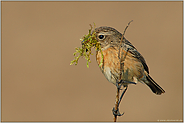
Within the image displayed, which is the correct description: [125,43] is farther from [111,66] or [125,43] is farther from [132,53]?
[111,66]

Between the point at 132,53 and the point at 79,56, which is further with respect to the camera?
the point at 132,53

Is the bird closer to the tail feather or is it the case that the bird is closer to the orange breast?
the orange breast

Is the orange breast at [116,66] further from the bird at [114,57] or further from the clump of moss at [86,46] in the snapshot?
the clump of moss at [86,46]

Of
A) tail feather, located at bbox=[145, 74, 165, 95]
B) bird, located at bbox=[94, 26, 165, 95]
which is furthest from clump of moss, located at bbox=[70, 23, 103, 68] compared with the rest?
tail feather, located at bbox=[145, 74, 165, 95]

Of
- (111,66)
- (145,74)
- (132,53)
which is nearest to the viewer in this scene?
(111,66)

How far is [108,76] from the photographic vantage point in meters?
4.11

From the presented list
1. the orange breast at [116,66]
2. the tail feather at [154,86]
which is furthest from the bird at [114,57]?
the tail feather at [154,86]

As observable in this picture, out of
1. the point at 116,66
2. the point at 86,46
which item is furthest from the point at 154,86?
the point at 86,46

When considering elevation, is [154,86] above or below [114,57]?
below

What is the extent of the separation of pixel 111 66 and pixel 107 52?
0.93 ft

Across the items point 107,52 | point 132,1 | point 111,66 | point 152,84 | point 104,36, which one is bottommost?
point 152,84

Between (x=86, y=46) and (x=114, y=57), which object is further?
(x=114, y=57)

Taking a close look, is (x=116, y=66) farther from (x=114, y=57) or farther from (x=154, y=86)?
(x=154, y=86)

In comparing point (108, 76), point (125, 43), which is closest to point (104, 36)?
point (125, 43)
